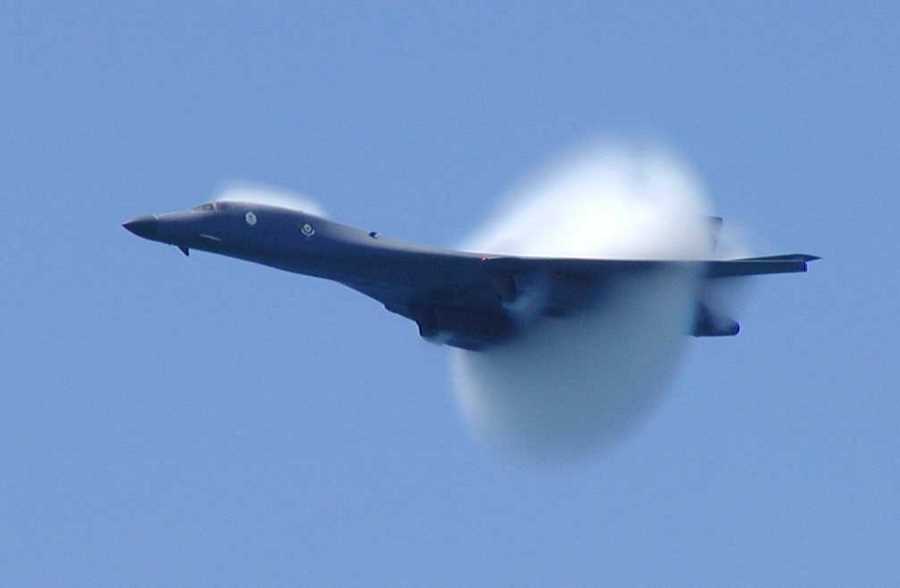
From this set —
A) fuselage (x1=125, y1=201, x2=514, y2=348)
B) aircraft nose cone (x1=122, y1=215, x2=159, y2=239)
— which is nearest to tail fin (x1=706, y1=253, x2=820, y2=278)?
fuselage (x1=125, y1=201, x2=514, y2=348)

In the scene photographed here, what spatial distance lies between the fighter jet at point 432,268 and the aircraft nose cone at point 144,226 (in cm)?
2

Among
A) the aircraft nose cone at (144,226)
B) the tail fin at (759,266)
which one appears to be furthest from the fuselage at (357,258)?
the tail fin at (759,266)

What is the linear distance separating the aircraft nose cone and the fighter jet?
0.02 m

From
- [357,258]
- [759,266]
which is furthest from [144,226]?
[759,266]

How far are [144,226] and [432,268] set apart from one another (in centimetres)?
671

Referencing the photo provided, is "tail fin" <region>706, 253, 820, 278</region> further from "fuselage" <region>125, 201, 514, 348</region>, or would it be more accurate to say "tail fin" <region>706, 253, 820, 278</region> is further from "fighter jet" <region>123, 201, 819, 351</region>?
"fuselage" <region>125, 201, 514, 348</region>

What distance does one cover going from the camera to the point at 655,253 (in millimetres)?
71625

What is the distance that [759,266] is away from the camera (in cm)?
6806

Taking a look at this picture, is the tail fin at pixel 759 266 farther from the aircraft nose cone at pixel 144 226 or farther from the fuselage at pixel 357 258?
the aircraft nose cone at pixel 144 226

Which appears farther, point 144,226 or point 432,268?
point 432,268

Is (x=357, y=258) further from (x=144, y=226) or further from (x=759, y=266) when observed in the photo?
(x=759, y=266)

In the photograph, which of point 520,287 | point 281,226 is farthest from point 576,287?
point 281,226

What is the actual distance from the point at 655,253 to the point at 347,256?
324 inches

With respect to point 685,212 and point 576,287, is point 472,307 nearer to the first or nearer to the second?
point 576,287
